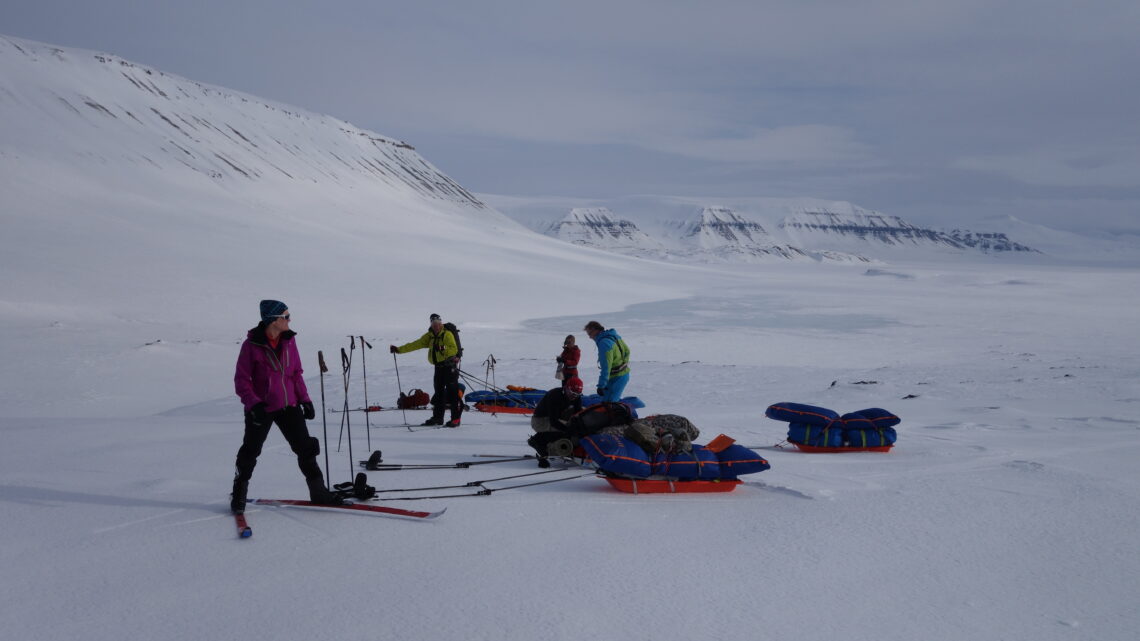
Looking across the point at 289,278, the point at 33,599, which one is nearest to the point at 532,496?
the point at 33,599

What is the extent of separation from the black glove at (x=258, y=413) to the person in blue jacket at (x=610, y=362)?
329 centimetres

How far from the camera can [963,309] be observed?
112 feet

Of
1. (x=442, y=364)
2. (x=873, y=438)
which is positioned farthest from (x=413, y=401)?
(x=873, y=438)

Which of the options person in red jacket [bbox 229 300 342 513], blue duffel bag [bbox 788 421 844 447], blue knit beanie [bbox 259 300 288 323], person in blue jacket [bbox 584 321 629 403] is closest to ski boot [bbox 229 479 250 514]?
person in red jacket [bbox 229 300 342 513]

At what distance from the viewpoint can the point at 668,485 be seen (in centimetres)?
556

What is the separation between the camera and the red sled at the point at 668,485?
219 inches

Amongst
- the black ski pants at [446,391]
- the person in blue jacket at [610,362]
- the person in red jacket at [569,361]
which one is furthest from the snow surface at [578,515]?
the person in blue jacket at [610,362]

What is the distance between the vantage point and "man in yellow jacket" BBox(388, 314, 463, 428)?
8.84m

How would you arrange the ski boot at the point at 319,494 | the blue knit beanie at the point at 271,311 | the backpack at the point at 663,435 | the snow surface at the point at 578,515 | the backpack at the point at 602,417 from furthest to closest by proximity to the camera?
1. the backpack at the point at 602,417
2. the backpack at the point at 663,435
3. the ski boot at the point at 319,494
4. the blue knit beanie at the point at 271,311
5. the snow surface at the point at 578,515

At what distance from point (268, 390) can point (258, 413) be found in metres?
0.16

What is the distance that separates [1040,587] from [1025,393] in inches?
338

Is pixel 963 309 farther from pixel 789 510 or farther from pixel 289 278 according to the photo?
pixel 789 510

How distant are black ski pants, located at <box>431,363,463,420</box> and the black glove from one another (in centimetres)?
421

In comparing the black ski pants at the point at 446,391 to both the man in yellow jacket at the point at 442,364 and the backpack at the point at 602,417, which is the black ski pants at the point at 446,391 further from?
the backpack at the point at 602,417
